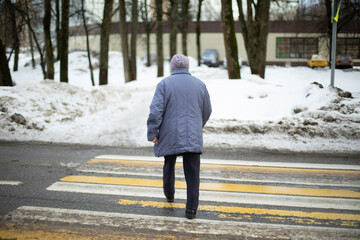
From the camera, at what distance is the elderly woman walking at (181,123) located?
3.82m

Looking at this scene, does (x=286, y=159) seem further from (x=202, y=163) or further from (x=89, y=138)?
(x=89, y=138)

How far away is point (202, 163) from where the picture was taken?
6.29m

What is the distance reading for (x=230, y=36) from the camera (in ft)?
42.6

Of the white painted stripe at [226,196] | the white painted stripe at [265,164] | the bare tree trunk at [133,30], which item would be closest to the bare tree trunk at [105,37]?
the bare tree trunk at [133,30]

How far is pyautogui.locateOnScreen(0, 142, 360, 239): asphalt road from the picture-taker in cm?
362

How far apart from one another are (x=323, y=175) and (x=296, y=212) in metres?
1.71

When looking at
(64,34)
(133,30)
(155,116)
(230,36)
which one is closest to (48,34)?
(64,34)

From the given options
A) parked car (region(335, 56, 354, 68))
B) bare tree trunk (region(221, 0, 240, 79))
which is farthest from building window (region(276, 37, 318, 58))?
bare tree trunk (region(221, 0, 240, 79))

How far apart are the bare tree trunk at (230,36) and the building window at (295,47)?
119ft

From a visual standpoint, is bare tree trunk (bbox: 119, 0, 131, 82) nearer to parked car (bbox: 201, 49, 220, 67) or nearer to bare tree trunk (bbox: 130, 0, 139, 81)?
bare tree trunk (bbox: 130, 0, 139, 81)

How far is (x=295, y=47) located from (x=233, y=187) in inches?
1788

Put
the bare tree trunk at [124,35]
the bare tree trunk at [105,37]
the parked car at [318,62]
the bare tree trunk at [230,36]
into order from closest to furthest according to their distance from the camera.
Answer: the bare tree trunk at [230,36], the bare tree trunk at [105,37], the bare tree trunk at [124,35], the parked car at [318,62]

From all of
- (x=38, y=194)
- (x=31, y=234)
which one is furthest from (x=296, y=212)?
(x=38, y=194)

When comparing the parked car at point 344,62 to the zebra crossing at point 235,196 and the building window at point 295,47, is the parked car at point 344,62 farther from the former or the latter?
the zebra crossing at point 235,196
